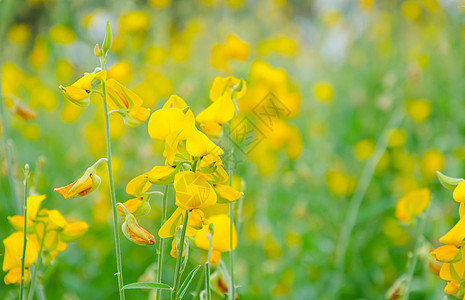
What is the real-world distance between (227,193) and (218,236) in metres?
0.19

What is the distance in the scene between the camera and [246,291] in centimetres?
142

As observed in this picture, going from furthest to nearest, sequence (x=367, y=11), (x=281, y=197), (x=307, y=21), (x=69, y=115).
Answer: (x=307, y=21) → (x=367, y=11) → (x=69, y=115) → (x=281, y=197)

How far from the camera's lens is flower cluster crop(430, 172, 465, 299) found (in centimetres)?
59

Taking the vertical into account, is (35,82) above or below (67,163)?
above

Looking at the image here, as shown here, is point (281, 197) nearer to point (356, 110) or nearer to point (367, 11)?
point (356, 110)

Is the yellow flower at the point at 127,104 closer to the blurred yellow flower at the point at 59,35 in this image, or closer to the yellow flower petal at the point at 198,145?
the yellow flower petal at the point at 198,145

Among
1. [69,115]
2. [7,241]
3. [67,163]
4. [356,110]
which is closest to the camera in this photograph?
[7,241]

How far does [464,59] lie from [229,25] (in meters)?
1.66

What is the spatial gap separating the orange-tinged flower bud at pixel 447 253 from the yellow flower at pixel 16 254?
1.89ft

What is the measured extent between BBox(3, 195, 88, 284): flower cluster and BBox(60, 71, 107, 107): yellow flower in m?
0.19

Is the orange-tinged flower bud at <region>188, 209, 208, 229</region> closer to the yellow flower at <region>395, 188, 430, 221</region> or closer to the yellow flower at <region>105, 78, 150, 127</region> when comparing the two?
the yellow flower at <region>105, 78, 150, 127</region>

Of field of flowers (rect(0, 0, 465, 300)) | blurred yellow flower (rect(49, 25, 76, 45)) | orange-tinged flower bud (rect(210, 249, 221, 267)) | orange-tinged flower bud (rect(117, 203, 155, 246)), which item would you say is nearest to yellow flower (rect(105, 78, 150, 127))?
field of flowers (rect(0, 0, 465, 300))

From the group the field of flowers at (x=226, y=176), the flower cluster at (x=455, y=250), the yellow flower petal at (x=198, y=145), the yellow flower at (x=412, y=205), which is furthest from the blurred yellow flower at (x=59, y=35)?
the flower cluster at (x=455, y=250)

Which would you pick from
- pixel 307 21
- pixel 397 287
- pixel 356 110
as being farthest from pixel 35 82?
pixel 307 21
